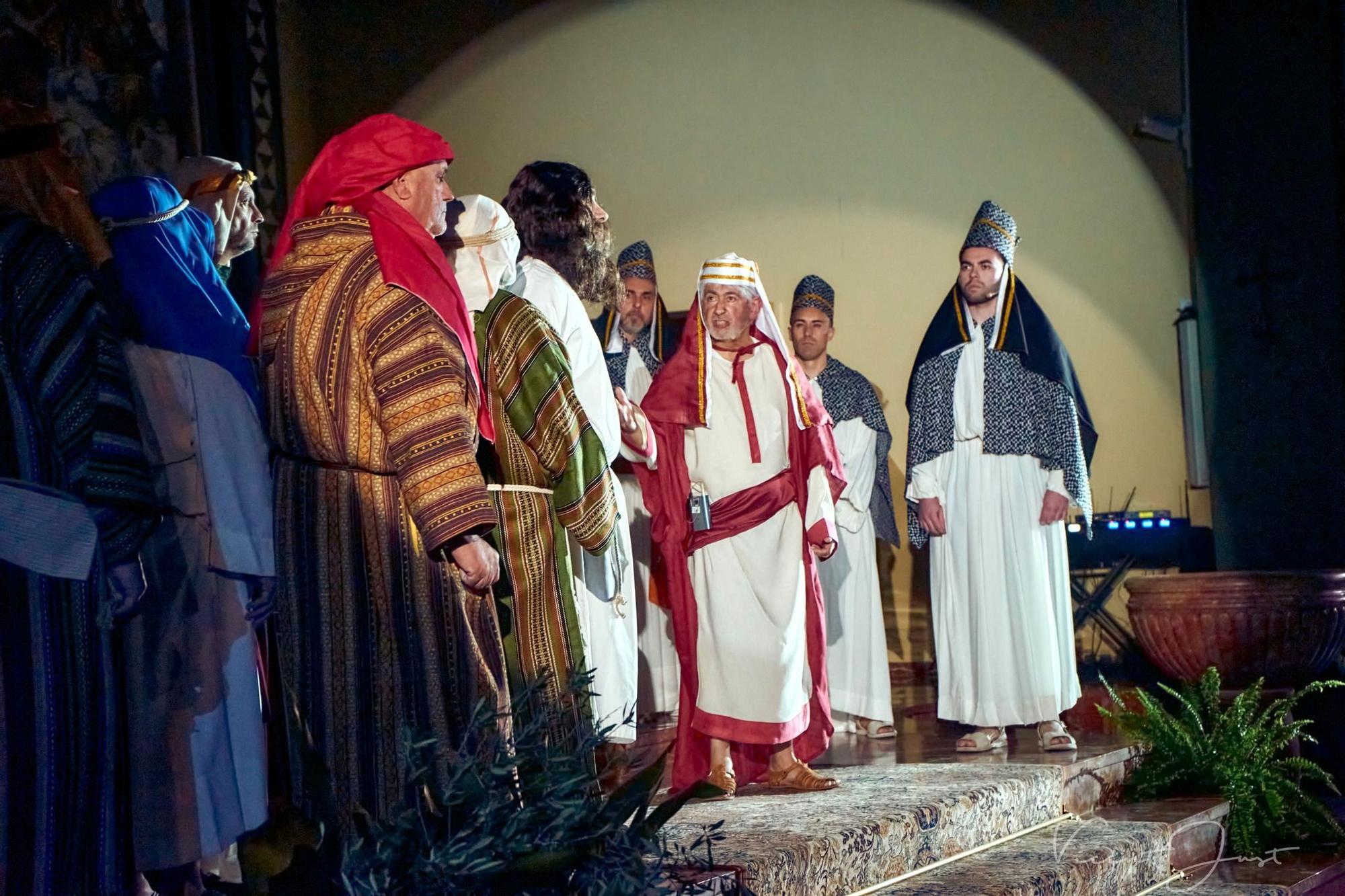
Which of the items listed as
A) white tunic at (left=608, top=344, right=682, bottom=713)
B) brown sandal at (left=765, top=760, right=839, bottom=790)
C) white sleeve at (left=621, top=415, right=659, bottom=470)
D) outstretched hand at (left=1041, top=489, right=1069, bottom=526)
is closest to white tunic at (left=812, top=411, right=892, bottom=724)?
white tunic at (left=608, top=344, right=682, bottom=713)

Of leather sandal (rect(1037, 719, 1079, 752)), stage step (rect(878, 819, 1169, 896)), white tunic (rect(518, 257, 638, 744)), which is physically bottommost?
stage step (rect(878, 819, 1169, 896))

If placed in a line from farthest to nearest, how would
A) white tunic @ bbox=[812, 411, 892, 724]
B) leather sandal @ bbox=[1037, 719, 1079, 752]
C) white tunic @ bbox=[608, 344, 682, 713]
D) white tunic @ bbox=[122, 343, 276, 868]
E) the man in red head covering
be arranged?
1. white tunic @ bbox=[608, 344, 682, 713]
2. white tunic @ bbox=[812, 411, 892, 724]
3. leather sandal @ bbox=[1037, 719, 1079, 752]
4. white tunic @ bbox=[122, 343, 276, 868]
5. the man in red head covering

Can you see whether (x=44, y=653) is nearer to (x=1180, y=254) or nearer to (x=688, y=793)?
(x=688, y=793)

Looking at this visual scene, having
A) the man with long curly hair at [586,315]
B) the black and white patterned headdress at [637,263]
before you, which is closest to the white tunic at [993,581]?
the black and white patterned headdress at [637,263]

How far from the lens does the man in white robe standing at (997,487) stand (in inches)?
229

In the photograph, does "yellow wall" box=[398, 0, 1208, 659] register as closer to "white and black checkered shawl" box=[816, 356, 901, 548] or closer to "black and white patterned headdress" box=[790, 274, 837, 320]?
"white and black checkered shawl" box=[816, 356, 901, 548]

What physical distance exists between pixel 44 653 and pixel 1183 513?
7485 millimetres

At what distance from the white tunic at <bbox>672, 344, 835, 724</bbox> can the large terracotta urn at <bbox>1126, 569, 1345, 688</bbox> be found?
6.88 feet

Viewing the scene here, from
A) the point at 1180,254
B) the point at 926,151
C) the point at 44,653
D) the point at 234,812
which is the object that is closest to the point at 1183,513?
the point at 1180,254

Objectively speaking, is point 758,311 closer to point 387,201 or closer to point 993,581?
point 993,581

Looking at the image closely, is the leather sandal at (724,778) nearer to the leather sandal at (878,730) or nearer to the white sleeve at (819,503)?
the white sleeve at (819,503)

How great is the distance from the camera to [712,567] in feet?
15.5

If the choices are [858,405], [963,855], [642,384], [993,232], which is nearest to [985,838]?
[963,855]

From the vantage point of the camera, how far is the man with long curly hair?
3.96m
